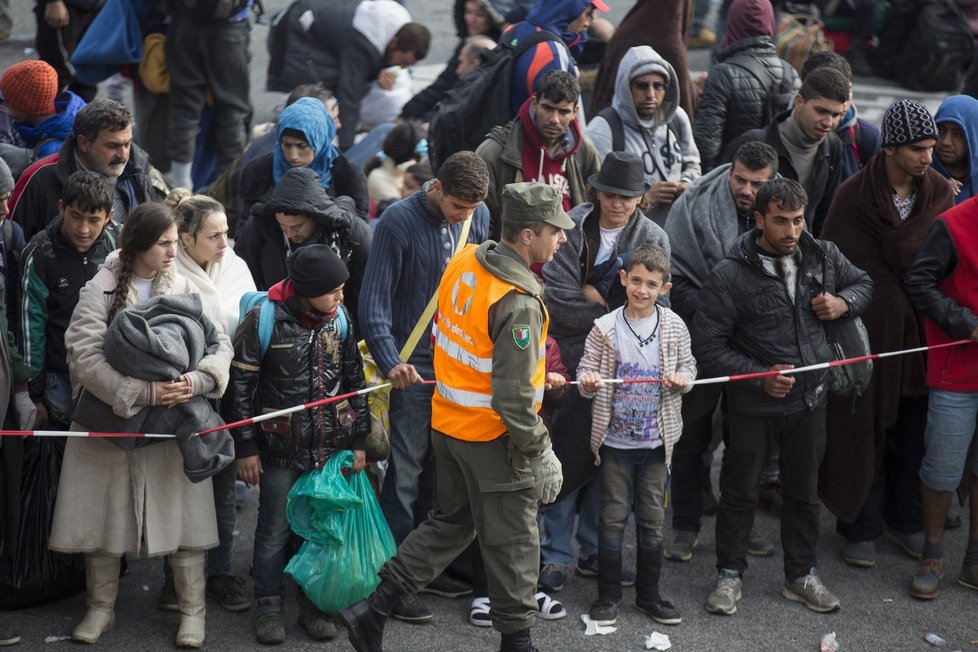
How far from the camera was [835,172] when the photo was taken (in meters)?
7.15

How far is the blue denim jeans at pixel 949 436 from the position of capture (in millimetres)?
6332

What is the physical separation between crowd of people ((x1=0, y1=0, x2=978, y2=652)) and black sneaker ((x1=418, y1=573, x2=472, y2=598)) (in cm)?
1

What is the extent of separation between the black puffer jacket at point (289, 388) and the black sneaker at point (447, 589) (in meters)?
0.95

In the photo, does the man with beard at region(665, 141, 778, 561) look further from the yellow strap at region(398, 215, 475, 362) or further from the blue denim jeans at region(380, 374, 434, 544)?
the blue denim jeans at region(380, 374, 434, 544)

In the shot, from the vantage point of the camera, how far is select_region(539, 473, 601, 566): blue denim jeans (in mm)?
6312

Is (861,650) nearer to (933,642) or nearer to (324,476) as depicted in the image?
(933,642)

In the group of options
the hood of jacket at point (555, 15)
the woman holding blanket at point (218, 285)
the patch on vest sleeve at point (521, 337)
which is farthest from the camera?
the hood of jacket at point (555, 15)

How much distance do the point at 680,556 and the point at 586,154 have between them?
2154mm

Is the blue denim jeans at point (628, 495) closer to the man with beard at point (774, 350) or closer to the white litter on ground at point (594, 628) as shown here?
the white litter on ground at point (594, 628)

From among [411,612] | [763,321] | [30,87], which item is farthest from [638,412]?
[30,87]

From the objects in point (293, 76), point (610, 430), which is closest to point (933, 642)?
point (610, 430)

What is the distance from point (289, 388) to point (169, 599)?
1180 mm

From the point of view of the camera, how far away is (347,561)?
5.60 metres

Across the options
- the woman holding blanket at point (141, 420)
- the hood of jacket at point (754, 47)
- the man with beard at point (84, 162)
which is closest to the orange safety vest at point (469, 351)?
the woman holding blanket at point (141, 420)
